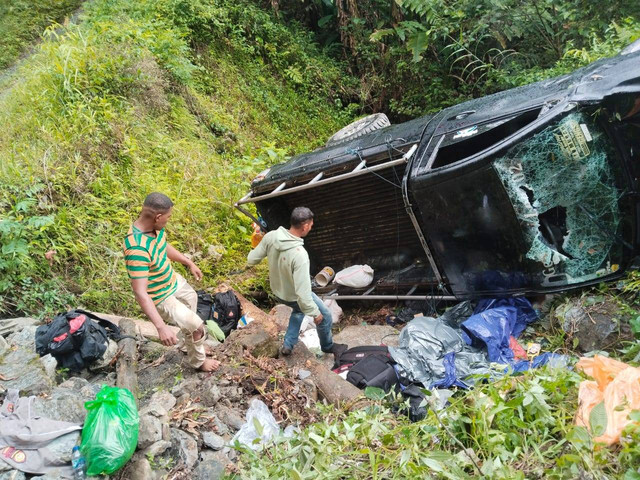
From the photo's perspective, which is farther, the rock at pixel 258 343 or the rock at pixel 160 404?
the rock at pixel 258 343

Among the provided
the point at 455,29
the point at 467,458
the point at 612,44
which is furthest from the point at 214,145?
the point at 467,458

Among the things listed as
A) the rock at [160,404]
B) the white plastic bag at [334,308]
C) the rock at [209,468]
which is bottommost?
the white plastic bag at [334,308]

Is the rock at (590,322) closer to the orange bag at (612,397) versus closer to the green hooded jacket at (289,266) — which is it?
the orange bag at (612,397)

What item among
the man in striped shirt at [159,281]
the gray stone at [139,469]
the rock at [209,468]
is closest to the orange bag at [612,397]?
the rock at [209,468]

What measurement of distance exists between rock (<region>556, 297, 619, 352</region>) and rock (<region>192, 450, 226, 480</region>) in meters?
2.63

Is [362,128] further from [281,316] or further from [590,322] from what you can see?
[590,322]

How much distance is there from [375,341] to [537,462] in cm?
268

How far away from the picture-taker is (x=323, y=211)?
553 cm

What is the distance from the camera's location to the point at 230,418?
10.9ft

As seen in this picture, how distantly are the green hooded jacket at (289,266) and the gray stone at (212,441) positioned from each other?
124 centimetres

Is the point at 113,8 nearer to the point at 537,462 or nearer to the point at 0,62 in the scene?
the point at 0,62

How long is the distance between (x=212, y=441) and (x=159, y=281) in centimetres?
130

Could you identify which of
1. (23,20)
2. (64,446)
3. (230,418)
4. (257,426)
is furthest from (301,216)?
(23,20)

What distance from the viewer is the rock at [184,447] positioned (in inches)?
113
